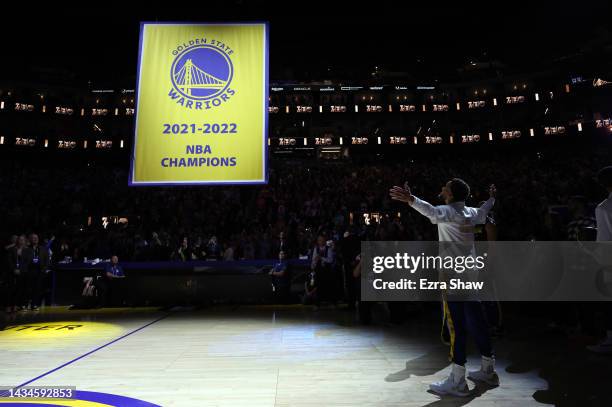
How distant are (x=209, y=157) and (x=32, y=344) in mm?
3417

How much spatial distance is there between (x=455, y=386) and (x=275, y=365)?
5.65 ft

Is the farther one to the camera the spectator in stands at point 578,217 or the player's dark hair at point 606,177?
the spectator in stands at point 578,217

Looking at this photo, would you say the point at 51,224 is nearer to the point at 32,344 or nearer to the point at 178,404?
the point at 32,344

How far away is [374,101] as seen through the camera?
4634 cm

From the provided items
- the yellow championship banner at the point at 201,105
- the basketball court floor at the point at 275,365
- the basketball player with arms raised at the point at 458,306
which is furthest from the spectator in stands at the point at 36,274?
the basketball player with arms raised at the point at 458,306

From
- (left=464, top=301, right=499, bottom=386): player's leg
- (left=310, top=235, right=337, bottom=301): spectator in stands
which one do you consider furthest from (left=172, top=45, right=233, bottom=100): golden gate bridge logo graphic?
(left=310, top=235, right=337, bottom=301): spectator in stands

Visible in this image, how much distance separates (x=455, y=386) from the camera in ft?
9.20

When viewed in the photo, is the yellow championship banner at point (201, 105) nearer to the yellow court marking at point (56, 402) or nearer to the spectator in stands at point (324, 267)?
the yellow court marking at point (56, 402)

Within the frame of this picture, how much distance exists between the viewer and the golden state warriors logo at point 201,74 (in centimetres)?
460

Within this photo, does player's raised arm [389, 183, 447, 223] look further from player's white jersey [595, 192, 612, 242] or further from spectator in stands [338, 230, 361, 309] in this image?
spectator in stands [338, 230, 361, 309]

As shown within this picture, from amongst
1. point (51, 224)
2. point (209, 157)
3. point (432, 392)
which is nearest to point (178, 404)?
point (432, 392)

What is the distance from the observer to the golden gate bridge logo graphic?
462cm

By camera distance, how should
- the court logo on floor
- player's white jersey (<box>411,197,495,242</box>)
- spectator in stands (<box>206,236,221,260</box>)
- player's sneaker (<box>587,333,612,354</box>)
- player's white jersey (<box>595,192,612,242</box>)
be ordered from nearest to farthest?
the court logo on floor, player's white jersey (<box>411,197,495,242</box>), player's white jersey (<box>595,192,612,242</box>), player's sneaker (<box>587,333,612,354</box>), spectator in stands (<box>206,236,221,260</box>)

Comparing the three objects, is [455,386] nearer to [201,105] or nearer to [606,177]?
[606,177]
